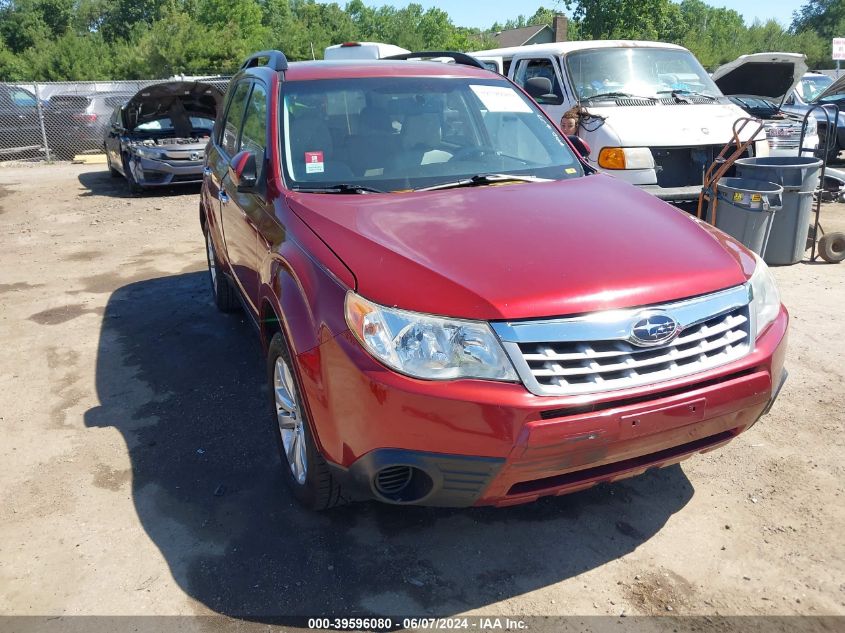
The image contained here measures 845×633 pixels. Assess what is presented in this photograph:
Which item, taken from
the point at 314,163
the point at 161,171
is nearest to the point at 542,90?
the point at 314,163

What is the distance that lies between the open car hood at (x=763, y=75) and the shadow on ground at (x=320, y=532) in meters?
9.47

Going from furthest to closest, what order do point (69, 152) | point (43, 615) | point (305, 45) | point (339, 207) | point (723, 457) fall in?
point (305, 45) → point (69, 152) → point (723, 457) → point (339, 207) → point (43, 615)

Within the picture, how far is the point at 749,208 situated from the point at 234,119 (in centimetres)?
433

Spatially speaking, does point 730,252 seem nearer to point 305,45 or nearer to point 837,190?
point 837,190

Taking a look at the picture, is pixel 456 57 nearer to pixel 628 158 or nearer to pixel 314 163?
pixel 314 163

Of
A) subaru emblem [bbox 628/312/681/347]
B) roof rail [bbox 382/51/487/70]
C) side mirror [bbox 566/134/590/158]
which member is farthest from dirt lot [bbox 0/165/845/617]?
roof rail [bbox 382/51/487/70]

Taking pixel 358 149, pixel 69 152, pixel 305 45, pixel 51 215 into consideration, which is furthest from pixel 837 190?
pixel 305 45

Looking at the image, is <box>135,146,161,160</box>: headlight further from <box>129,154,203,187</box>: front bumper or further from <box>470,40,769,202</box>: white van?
<box>470,40,769,202</box>: white van

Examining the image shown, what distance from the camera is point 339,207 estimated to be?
323cm

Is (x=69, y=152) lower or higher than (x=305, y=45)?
lower

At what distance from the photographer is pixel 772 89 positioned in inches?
466

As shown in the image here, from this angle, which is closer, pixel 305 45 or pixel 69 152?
pixel 69 152

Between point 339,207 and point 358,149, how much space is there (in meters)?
0.61

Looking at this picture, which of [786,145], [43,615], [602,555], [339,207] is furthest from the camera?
[786,145]
